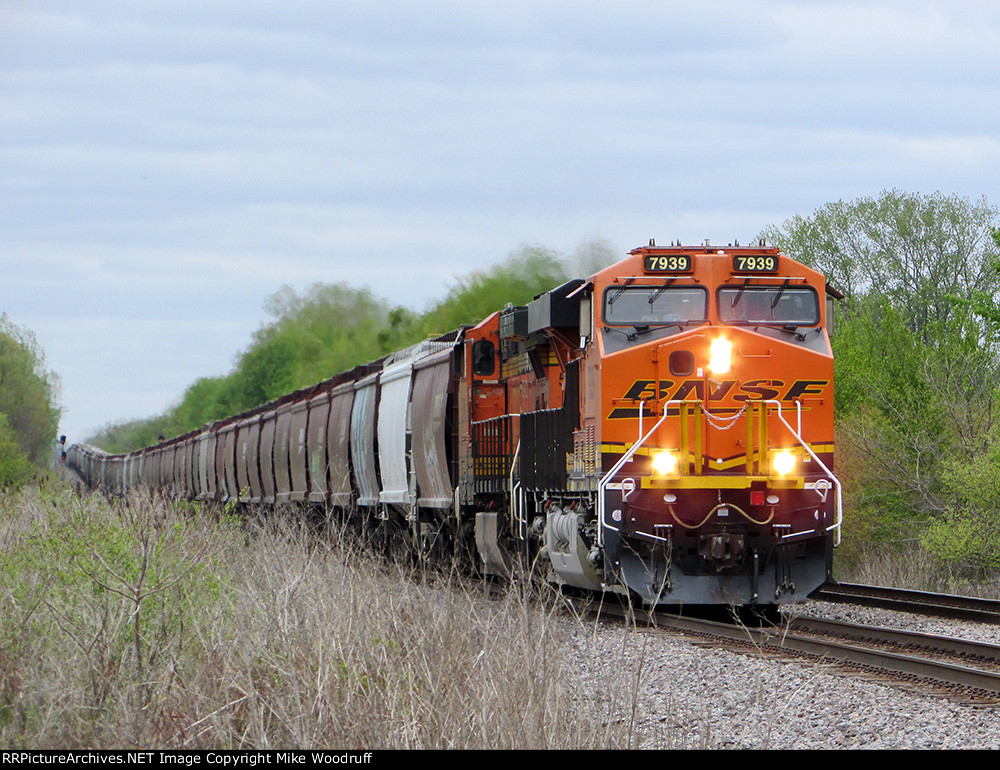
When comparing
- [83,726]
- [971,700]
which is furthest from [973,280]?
[83,726]

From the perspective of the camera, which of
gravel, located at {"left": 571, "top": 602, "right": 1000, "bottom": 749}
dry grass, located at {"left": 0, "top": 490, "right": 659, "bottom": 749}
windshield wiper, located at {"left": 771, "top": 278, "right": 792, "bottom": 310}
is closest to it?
dry grass, located at {"left": 0, "top": 490, "right": 659, "bottom": 749}

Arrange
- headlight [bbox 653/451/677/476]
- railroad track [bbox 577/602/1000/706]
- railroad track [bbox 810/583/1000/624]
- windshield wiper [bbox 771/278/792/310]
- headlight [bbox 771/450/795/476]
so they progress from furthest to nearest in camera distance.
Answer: railroad track [bbox 810/583/1000/624], windshield wiper [bbox 771/278/792/310], headlight [bbox 771/450/795/476], headlight [bbox 653/451/677/476], railroad track [bbox 577/602/1000/706]

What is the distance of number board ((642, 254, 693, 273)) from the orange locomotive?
0.01 metres

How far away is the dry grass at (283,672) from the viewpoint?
5691 millimetres

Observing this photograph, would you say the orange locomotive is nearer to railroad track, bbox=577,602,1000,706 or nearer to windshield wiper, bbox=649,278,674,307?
windshield wiper, bbox=649,278,674,307

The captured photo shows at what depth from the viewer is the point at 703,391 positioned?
1168cm

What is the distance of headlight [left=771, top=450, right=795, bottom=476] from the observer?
11430 millimetres

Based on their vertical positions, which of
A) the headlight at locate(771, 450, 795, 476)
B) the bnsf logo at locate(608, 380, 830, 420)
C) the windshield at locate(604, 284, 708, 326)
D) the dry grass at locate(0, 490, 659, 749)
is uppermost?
the windshield at locate(604, 284, 708, 326)

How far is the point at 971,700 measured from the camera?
25.1ft

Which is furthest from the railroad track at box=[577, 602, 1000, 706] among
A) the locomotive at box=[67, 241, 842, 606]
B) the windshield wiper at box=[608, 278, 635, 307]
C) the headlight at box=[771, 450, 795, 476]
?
the windshield wiper at box=[608, 278, 635, 307]

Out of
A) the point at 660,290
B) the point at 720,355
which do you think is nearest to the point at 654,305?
the point at 660,290

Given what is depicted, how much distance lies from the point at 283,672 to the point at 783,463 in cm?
649

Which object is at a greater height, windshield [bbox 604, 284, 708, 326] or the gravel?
windshield [bbox 604, 284, 708, 326]

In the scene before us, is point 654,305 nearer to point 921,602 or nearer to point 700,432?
point 700,432
